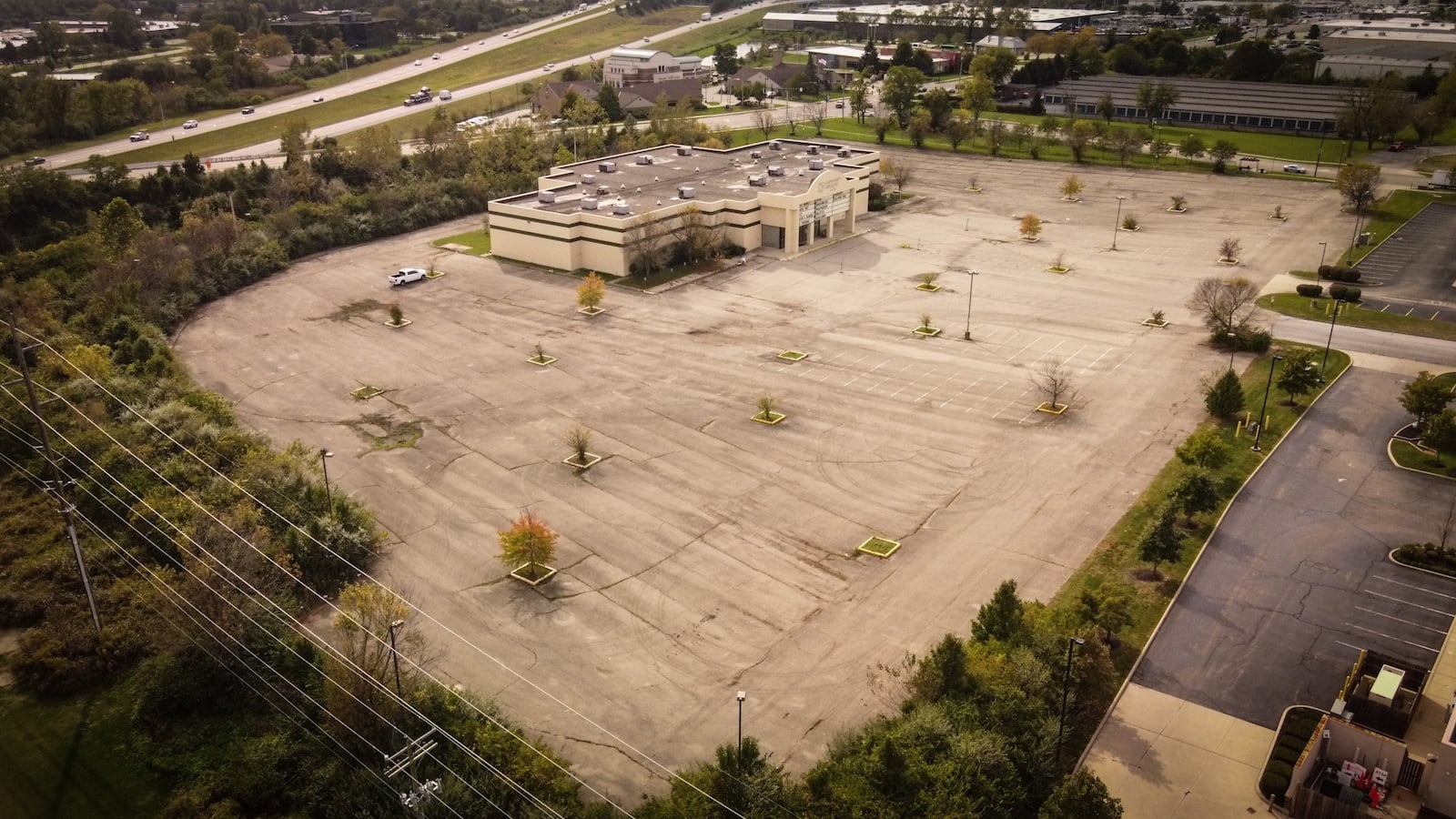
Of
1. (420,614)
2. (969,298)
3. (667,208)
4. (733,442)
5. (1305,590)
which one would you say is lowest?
(1305,590)

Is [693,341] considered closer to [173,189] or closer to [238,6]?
[173,189]

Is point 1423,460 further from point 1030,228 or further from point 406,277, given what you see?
point 406,277

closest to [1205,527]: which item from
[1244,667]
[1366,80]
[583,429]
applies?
[1244,667]

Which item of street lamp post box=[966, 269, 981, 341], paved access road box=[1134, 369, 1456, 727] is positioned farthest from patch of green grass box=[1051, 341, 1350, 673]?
street lamp post box=[966, 269, 981, 341]

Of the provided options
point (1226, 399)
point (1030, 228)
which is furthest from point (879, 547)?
point (1030, 228)

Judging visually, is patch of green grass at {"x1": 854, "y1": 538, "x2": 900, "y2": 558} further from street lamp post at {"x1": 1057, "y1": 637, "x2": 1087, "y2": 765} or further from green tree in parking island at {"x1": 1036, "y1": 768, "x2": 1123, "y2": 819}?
green tree in parking island at {"x1": 1036, "y1": 768, "x2": 1123, "y2": 819}

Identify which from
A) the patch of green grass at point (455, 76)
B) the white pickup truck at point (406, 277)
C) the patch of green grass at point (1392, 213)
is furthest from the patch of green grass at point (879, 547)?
the patch of green grass at point (455, 76)
